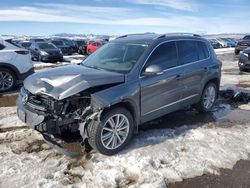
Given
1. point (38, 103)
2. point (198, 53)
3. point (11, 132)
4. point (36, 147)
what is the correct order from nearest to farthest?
point (38, 103) → point (36, 147) → point (11, 132) → point (198, 53)

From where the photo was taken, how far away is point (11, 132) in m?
5.21

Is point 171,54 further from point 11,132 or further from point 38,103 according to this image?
point 11,132

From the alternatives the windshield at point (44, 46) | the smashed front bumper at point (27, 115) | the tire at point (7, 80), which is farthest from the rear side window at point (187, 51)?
the windshield at point (44, 46)

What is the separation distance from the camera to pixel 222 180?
147 inches

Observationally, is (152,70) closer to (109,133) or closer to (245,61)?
(109,133)

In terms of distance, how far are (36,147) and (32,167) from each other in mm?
681

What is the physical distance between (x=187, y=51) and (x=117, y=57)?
63.0 inches

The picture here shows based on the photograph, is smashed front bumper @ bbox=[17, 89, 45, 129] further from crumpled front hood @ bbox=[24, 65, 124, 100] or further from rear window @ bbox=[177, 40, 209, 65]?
rear window @ bbox=[177, 40, 209, 65]

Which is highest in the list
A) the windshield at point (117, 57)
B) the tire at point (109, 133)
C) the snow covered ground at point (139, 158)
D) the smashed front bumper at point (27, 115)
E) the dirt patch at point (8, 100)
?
the windshield at point (117, 57)

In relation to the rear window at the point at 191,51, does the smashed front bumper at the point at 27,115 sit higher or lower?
lower

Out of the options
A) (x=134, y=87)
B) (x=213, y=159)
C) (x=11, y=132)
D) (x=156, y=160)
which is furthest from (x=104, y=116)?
(x=11, y=132)

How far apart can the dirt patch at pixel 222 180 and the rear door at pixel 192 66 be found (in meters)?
2.03

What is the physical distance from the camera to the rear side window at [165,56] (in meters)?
4.92

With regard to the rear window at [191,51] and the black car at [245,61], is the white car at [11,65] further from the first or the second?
the black car at [245,61]
